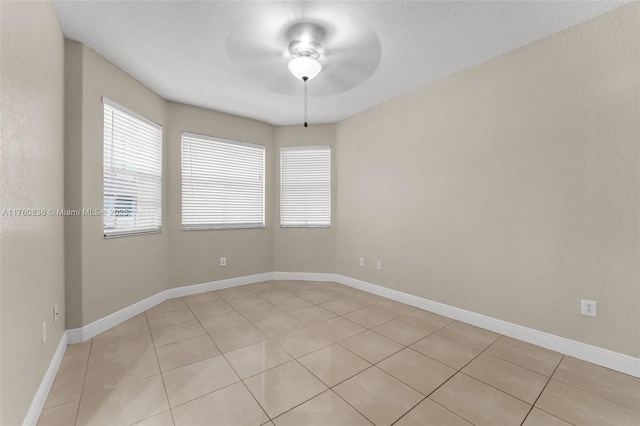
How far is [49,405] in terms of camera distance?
1646mm

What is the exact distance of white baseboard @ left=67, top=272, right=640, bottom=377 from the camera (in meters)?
2.07

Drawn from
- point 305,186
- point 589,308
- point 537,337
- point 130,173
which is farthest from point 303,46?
point 537,337

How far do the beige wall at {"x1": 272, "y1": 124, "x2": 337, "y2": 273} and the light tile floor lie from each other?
5.49 feet

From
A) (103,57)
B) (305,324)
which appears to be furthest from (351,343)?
(103,57)

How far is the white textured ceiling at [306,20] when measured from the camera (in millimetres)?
2016

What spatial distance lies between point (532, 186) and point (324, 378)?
97.5 inches

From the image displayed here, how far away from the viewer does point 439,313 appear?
3.14 meters

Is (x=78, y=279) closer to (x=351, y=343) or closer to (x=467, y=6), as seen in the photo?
(x=351, y=343)

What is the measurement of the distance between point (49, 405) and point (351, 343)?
2133 mm

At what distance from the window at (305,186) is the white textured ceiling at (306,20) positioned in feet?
4.62

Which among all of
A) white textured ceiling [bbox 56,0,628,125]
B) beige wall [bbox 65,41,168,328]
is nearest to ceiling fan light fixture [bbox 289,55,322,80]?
white textured ceiling [bbox 56,0,628,125]

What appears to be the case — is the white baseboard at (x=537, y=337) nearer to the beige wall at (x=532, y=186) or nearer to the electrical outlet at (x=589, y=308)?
the beige wall at (x=532, y=186)

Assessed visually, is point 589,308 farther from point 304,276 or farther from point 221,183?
point 221,183

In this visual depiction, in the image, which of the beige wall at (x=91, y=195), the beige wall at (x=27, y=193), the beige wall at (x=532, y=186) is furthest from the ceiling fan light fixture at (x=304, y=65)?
the beige wall at (x=91, y=195)
